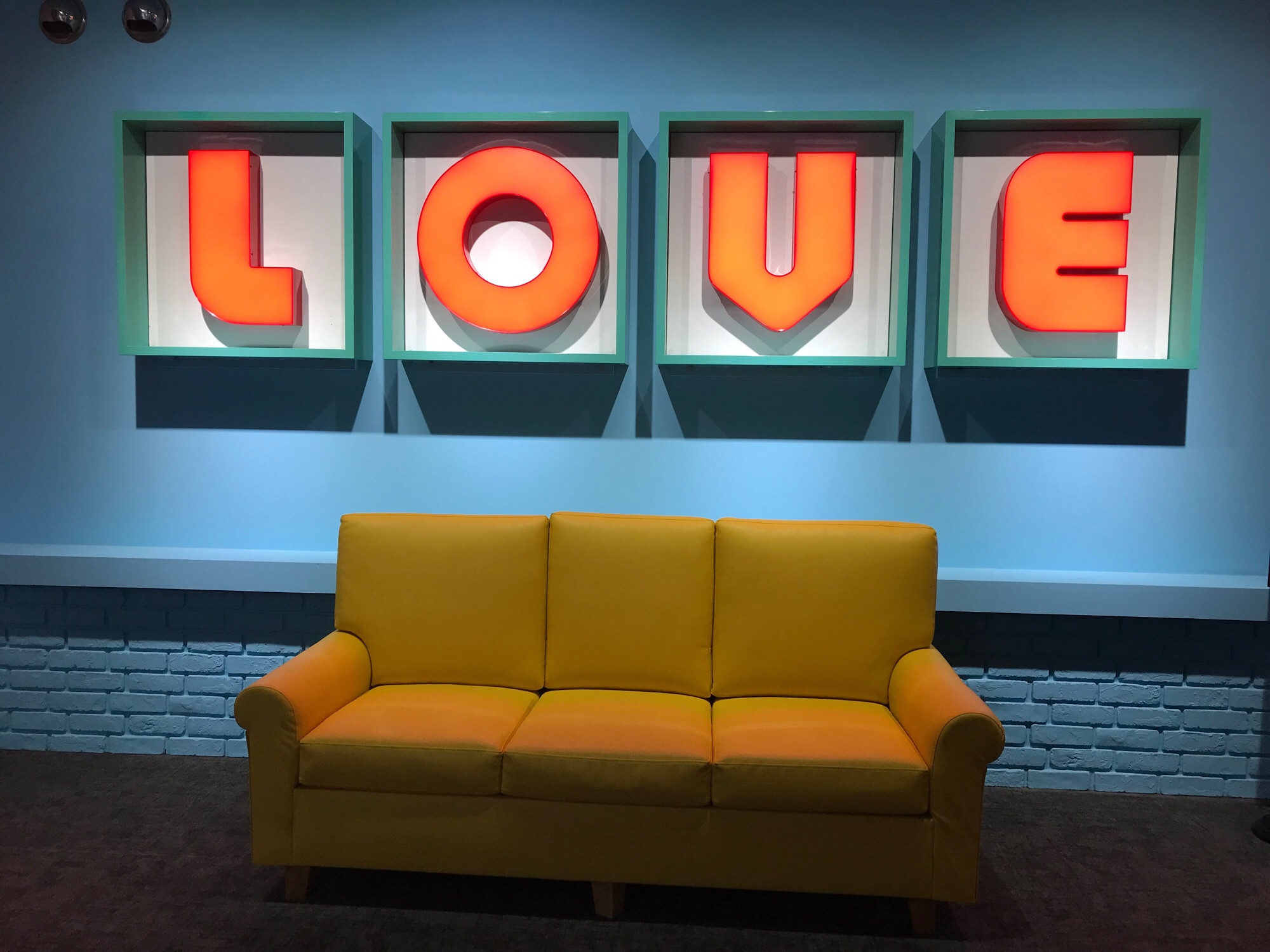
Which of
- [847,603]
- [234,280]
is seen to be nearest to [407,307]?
[234,280]

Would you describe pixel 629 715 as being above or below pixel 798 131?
below

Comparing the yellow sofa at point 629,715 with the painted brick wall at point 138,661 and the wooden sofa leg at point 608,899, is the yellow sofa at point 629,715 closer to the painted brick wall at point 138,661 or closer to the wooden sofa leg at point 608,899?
the wooden sofa leg at point 608,899

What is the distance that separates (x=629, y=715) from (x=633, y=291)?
155 centimetres

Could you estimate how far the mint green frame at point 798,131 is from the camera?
307cm

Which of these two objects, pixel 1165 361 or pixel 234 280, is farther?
pixel 234 280

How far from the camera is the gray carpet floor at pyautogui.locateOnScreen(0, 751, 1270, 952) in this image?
2340mm

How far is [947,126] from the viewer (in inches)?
120

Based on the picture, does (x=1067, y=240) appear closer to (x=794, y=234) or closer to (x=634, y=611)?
(x=794, y=234)

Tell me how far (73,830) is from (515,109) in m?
2.83

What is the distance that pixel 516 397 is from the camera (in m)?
3.41

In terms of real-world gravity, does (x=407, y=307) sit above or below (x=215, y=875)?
above

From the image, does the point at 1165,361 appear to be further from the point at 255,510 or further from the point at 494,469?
the point at 255,510

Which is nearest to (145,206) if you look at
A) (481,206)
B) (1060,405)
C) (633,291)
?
(481,206)

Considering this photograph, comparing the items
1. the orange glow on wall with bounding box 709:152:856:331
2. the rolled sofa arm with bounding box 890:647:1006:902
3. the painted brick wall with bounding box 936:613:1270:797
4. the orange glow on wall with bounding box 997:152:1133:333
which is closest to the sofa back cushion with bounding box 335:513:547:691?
the orange glow on wall with bounding box 709:152:856:331
